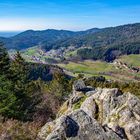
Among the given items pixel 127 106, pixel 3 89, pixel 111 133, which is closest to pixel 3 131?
pixel 111 133

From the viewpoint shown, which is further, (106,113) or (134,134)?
(106,113)

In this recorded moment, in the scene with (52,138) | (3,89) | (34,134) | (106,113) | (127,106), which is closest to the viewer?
(52,138)

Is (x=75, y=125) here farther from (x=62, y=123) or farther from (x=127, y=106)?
A: (x=127, y=106)

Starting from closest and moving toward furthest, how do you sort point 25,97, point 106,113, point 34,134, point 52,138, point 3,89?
point 52,138, point 34,134, point 106,113, point 3,89, point 25,97

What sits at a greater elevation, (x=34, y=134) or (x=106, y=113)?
(x=34, y=134)

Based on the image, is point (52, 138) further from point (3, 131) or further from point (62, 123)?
point (3, 131)

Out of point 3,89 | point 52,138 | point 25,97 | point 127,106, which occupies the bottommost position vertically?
point 25,97
